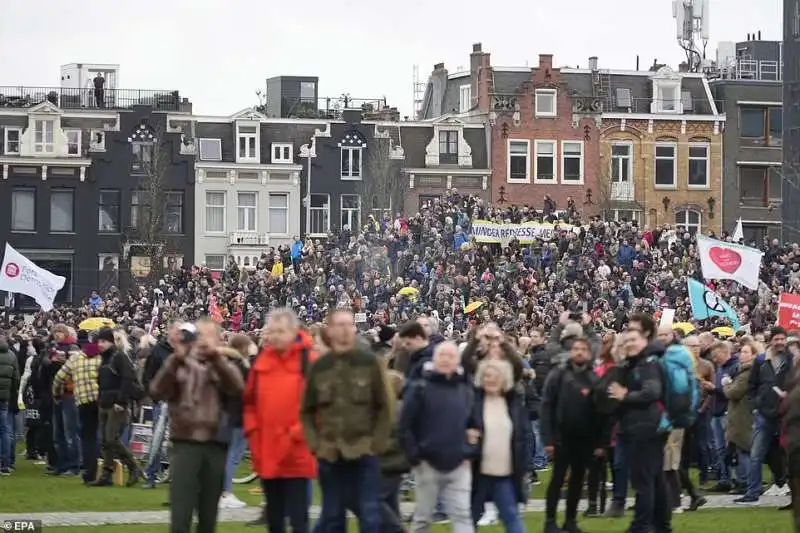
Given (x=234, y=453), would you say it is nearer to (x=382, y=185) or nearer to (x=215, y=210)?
(x=382, y=185)

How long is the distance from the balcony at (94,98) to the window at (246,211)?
16.3 feet

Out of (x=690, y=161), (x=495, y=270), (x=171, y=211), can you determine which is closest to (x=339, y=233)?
(x=495, y=270)

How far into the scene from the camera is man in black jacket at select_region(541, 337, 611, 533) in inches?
701

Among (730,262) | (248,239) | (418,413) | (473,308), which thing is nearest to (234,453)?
(418,413)

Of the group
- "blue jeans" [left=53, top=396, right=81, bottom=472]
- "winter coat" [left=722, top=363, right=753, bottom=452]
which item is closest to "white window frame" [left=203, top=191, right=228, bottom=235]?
"blue jeans" [left=53, top=396, right=81, bottom=472]

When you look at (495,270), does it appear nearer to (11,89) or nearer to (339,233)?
(339,233)

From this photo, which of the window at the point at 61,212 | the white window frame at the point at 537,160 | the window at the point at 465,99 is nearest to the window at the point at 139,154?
the window at the point at 61,212

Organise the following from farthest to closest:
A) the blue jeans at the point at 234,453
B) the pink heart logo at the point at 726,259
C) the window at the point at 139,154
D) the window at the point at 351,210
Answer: the window at the point at 351,210 < the window at the point at 139,154 < the pink heart logo at the point at 726,259 < the blue jeans at the point at 234,453

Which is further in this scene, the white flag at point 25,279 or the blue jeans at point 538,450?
the white flag at point 25,279

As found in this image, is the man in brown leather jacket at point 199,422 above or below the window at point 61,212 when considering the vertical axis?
below

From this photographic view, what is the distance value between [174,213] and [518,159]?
530 inches

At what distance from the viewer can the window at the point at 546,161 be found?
260ft

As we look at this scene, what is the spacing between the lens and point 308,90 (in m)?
83.4

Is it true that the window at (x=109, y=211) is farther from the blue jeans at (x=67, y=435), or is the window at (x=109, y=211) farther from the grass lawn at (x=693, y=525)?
the grass lawn at (x=693, y=525)
